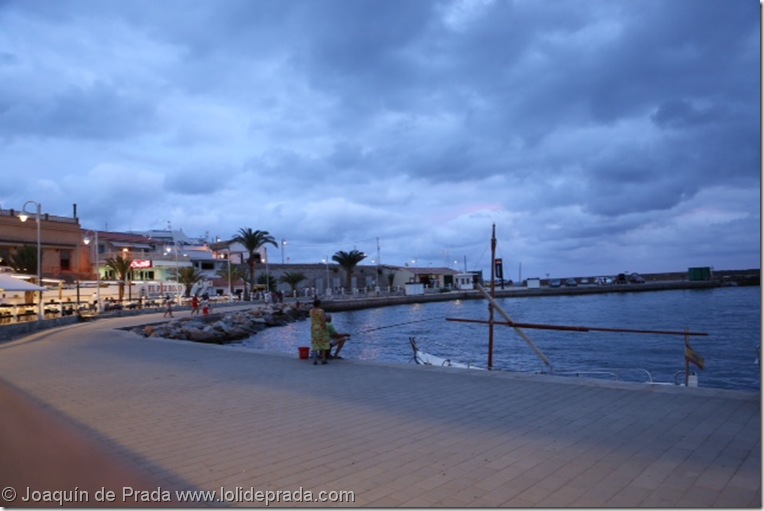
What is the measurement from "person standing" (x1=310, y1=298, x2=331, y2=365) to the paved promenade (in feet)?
5.18

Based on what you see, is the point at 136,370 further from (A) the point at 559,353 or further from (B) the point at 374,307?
(B) the point at 374,307

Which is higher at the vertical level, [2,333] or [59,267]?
[59,267]

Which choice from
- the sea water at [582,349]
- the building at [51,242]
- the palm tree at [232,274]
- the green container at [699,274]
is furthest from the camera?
the green container at [699,274]

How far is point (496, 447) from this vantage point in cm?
563

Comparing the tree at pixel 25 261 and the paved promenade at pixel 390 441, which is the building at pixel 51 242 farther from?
the paved promenade at pixel 390 441

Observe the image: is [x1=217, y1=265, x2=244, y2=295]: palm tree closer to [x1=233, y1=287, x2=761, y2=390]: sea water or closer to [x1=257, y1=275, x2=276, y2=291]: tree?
[x1=257, y1=275, x2=276, y2=291]: tree

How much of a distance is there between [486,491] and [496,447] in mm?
1237

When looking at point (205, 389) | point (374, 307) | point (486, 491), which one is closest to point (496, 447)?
point (486, 491)

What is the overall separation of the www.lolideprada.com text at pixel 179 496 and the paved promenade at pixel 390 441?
0.02 meters

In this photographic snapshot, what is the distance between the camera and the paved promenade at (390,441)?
451 cm

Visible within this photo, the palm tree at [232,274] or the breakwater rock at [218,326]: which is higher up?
the palm tree at [232,274]

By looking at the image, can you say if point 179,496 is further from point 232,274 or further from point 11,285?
point 232,274

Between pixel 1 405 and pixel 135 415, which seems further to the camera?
pixel 1 405

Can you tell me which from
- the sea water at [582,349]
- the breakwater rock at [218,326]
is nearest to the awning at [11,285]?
the breakwater rock at [218,326]
